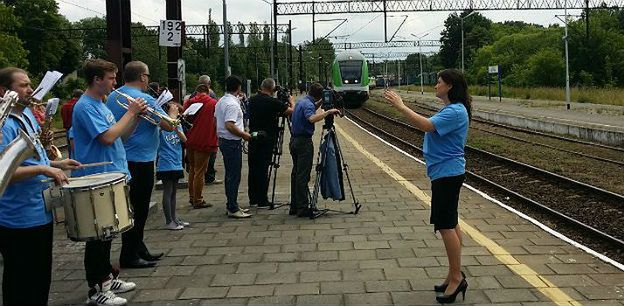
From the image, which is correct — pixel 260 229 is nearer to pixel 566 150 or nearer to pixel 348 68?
pixel 566 150

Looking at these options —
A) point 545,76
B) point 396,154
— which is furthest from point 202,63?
point 396,154

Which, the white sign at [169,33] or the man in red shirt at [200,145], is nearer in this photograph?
the man in red shirt at [200,145]

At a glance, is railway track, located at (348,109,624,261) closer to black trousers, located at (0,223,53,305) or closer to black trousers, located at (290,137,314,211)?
black trousers, located at (290,137,314,211)

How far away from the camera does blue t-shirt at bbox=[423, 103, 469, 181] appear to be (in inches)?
190

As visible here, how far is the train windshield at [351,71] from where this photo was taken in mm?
38219

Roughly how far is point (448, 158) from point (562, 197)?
6.33 meters

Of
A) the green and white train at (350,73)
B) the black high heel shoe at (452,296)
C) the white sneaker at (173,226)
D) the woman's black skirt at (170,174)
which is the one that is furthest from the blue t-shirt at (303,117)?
the green and white train at (350,73)

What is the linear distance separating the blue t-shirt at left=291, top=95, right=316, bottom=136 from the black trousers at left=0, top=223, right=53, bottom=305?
446 centimetres

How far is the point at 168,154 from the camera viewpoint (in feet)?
23.7

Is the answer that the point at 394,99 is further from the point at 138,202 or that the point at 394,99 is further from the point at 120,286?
the point at 120,286

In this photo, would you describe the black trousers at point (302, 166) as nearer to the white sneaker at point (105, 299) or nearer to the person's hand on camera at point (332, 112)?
the person's hand on camera at point (332, 112)

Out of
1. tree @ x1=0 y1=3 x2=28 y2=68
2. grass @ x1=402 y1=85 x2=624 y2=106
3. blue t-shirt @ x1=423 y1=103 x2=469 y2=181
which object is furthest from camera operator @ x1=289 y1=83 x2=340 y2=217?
tree @ x1=0 y1=3 x2=28 y2=68

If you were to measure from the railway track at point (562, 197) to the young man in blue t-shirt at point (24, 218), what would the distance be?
553 centimetres

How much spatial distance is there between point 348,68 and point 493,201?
30.0 m
